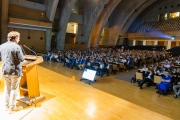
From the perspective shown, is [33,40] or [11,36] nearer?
[11,36]

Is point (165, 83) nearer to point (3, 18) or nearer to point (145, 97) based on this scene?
point (145, 97)

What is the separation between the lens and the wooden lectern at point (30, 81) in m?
2.98

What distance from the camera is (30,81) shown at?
3.08 m

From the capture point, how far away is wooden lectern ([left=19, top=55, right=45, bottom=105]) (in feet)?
9.79

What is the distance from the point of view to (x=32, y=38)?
20375 mm

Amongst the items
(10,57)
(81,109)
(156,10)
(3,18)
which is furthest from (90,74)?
(156,10)

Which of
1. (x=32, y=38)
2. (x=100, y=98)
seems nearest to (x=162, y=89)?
(x=100, y=98)

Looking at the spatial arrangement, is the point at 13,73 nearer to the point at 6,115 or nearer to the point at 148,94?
the point at 6,115

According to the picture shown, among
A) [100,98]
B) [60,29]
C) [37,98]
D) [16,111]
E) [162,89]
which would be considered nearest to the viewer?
[16,111]

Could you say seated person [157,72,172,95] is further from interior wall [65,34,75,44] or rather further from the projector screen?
interior wall [65,34,75,44]

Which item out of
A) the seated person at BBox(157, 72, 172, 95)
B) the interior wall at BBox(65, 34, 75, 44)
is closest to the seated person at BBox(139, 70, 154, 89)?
the seated person at BBox(157, 72, 172, 95)

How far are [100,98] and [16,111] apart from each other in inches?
81.3

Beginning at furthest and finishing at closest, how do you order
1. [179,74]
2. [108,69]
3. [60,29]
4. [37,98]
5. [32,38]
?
[60,29]
[32,38]
[108,69]
[179,74]
[37,98]

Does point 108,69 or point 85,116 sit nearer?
point 85,116
